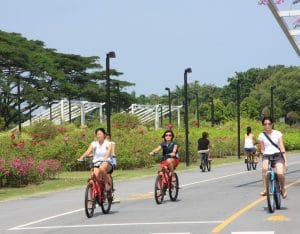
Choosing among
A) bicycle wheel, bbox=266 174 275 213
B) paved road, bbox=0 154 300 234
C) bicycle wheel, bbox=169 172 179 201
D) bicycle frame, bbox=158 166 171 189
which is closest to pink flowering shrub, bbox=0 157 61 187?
paved road, bbox=0 154 300 234

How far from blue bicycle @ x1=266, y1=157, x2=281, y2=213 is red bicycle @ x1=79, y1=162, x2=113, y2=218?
11.0 ft

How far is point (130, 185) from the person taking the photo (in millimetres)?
24641

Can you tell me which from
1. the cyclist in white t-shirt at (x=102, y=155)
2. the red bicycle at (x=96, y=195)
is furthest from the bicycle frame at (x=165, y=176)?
the cyclist in white t-shirt at (x=102, y=155)

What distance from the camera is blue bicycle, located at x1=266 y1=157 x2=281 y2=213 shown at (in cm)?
1403

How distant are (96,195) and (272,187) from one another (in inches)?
138

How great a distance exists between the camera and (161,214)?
1460 cm

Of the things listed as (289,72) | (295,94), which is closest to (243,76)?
(289,72)

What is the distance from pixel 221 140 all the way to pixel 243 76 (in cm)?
7841

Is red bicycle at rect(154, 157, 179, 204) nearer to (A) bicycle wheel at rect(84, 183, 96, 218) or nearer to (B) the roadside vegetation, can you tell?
(A) bicycle wheel at rect(84, 183, 96, 218)

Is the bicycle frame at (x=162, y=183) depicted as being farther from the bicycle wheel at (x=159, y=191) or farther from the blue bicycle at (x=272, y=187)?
the blue bicycle at (x=272, y=187)

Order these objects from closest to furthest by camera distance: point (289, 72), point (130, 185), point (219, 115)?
point (130, 185) < point (219, 115) < point (289, 72)

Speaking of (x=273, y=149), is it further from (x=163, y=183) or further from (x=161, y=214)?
(x=163, y=183)

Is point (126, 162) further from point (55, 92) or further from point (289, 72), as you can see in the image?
point (289, 72)

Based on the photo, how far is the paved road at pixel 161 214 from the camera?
490 inches
